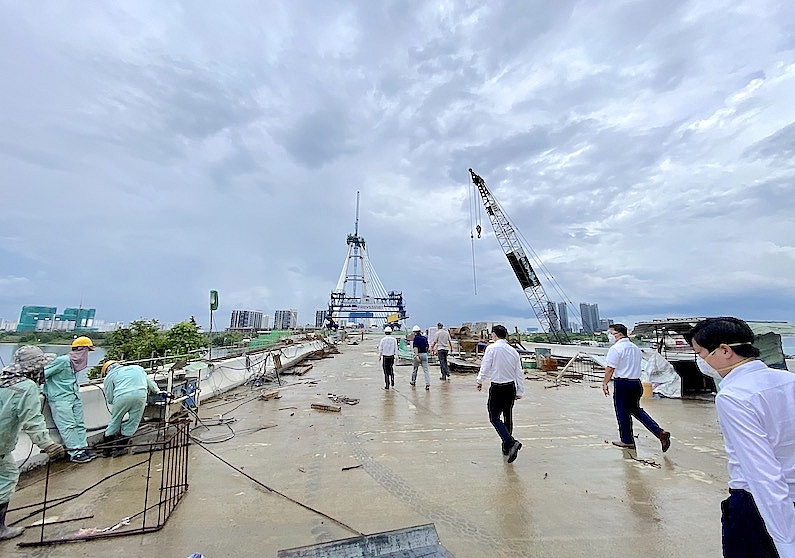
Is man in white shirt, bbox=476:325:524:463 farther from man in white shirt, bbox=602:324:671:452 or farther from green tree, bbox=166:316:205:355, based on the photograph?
green tree, bbox=166:316:205:355

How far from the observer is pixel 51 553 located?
10.2 feet

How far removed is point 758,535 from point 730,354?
754mm

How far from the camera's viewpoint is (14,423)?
133 inches

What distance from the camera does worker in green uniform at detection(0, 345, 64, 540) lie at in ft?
10.9

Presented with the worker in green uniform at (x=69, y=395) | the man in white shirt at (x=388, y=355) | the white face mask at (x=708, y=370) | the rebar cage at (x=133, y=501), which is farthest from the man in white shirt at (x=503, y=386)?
the man in white shirt at (x=388, y=355)

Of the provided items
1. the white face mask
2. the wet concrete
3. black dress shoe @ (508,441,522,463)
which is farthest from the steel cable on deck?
the white face mask

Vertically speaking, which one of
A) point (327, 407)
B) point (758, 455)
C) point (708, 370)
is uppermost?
point (708, 370)

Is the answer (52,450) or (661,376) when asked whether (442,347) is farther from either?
(52,450)

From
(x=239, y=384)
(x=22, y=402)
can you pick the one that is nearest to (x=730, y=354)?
(x=22, y=402)

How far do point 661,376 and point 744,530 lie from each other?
413 inches

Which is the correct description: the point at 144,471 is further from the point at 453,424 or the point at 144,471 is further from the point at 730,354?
the point at 730,354

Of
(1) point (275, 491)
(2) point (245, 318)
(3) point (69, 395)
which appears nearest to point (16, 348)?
(3) point (69, 395)

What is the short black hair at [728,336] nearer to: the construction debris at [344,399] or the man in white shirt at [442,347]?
the construction debris at [344,399]

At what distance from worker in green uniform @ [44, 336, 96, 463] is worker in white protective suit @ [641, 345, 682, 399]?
39.2ft
